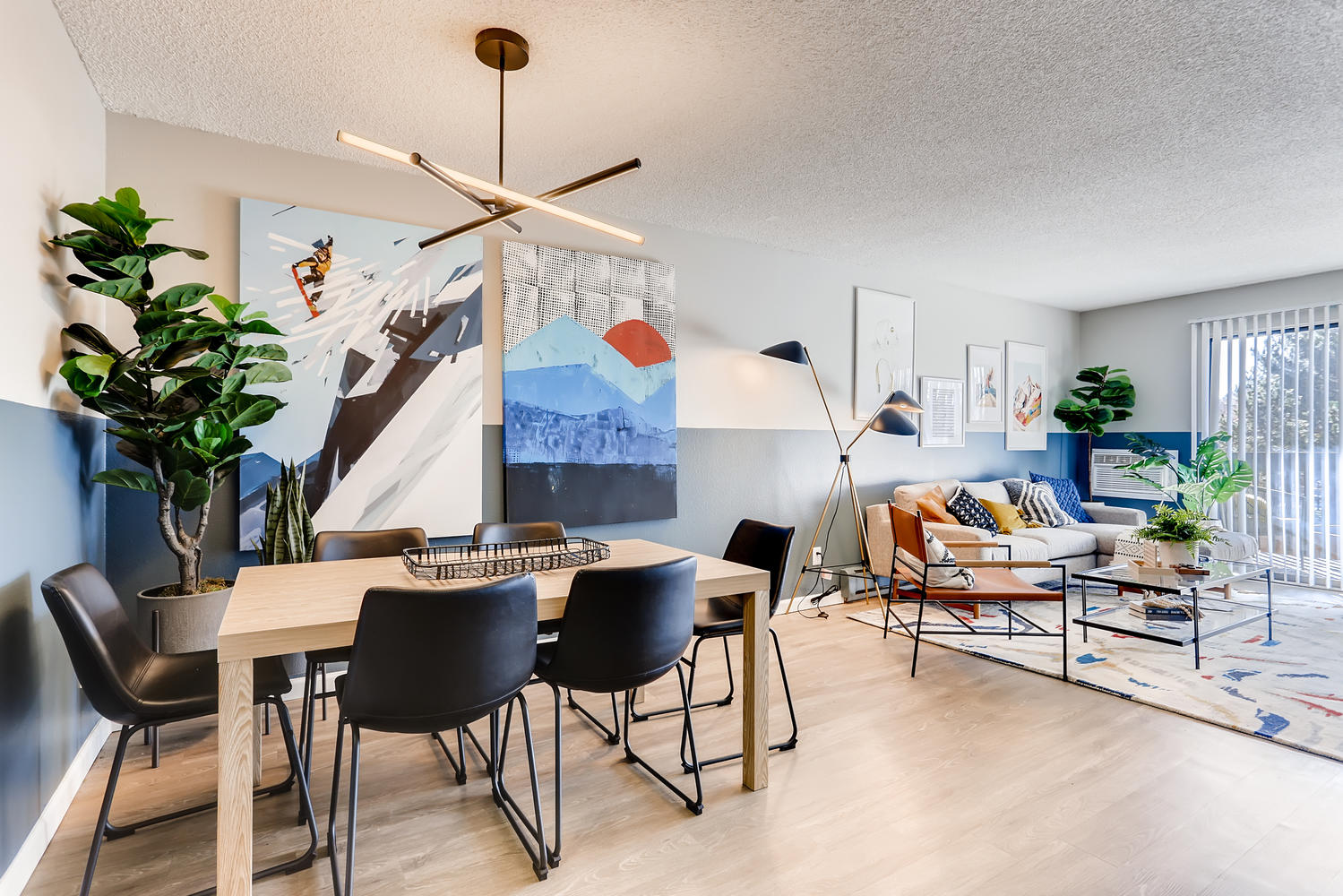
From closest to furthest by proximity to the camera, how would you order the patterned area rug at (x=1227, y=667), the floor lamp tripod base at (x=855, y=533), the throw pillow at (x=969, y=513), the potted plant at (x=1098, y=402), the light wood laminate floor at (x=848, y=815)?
the light wood laminate floor at (x=848, y=815) → the patterned area rug at (x=1227, y=667) → the floor lamp tripod base at (x=855, y=533) → the throw pillow at (x=969, y=513) → the potted plant at (x=1098, y=402)

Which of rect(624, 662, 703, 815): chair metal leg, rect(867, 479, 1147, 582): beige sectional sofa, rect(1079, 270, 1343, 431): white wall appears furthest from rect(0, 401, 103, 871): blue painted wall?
rect(1079, 270, 1343, 431): white wall

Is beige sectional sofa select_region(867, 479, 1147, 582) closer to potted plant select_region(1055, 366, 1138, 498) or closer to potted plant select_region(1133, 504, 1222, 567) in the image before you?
potted plant select_region(1133, 504, 1222, 567)

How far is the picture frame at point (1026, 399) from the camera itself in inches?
254

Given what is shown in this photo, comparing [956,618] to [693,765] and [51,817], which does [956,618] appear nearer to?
[693,765]

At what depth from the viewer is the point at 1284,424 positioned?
565cm

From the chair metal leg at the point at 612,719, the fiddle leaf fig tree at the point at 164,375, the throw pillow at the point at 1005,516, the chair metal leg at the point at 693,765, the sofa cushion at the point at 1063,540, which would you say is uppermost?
the fiddle leaf fig tree at the point at 164,375

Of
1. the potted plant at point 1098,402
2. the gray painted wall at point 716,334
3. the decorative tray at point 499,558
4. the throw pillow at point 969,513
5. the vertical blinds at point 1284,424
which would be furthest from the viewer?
the potted plant at point 1098,402

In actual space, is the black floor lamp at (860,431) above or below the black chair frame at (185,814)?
above

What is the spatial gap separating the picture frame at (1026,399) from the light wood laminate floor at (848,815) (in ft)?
12.9

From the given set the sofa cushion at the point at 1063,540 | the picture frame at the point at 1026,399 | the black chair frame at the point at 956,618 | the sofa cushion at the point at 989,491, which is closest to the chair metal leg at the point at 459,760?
the black chair frame at the point at 956,618

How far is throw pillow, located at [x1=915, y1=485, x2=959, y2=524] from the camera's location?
196 inches

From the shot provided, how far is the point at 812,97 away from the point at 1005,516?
4078 mm

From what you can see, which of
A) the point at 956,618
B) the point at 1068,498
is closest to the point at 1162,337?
the point at 1068,498

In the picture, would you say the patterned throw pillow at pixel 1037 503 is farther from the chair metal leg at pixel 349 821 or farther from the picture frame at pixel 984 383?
the chair metal leg at pixel 349 821
